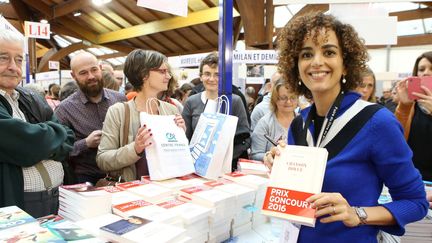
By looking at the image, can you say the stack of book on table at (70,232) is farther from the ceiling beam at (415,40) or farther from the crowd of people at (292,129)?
the ceiling beam at (415,40)

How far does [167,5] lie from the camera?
1.74 metres

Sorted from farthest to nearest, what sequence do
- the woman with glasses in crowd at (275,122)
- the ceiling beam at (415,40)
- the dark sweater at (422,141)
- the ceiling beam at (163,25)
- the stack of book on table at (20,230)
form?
the ceiling beam at (415,40)
the ceiling beam at (163,25)
the woman with glasses in crowd at (275,122)
the dark sweater at (422,141)
the stack of book on table at (20,230)

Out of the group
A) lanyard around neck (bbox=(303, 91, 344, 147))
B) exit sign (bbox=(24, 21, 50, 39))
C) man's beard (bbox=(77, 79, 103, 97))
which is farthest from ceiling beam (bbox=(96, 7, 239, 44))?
lanyard around neck (bbox=(303, 91, 344, 147))

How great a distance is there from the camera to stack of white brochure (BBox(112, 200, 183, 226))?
1152 millimetres

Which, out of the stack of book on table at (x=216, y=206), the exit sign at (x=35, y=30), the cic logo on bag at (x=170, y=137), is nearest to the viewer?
the stack of book on table at (x=216, y=206)

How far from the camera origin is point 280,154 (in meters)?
1.12

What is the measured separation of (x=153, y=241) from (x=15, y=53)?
1213 mm

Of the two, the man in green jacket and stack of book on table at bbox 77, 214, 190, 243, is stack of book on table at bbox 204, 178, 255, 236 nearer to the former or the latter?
stack of book on table at bbox 77, 214, 190, 243

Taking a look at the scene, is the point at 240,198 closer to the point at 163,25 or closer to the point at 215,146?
the point at 215,146

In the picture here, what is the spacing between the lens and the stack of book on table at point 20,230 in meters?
0.93

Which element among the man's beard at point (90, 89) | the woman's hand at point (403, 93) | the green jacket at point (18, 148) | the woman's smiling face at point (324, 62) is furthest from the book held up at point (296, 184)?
the man's beard at point (90, 89)

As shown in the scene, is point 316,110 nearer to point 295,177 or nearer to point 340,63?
point 340,63

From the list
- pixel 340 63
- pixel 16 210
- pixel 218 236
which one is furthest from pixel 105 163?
pixel 340 63

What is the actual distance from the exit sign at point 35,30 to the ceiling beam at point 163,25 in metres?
5.21
